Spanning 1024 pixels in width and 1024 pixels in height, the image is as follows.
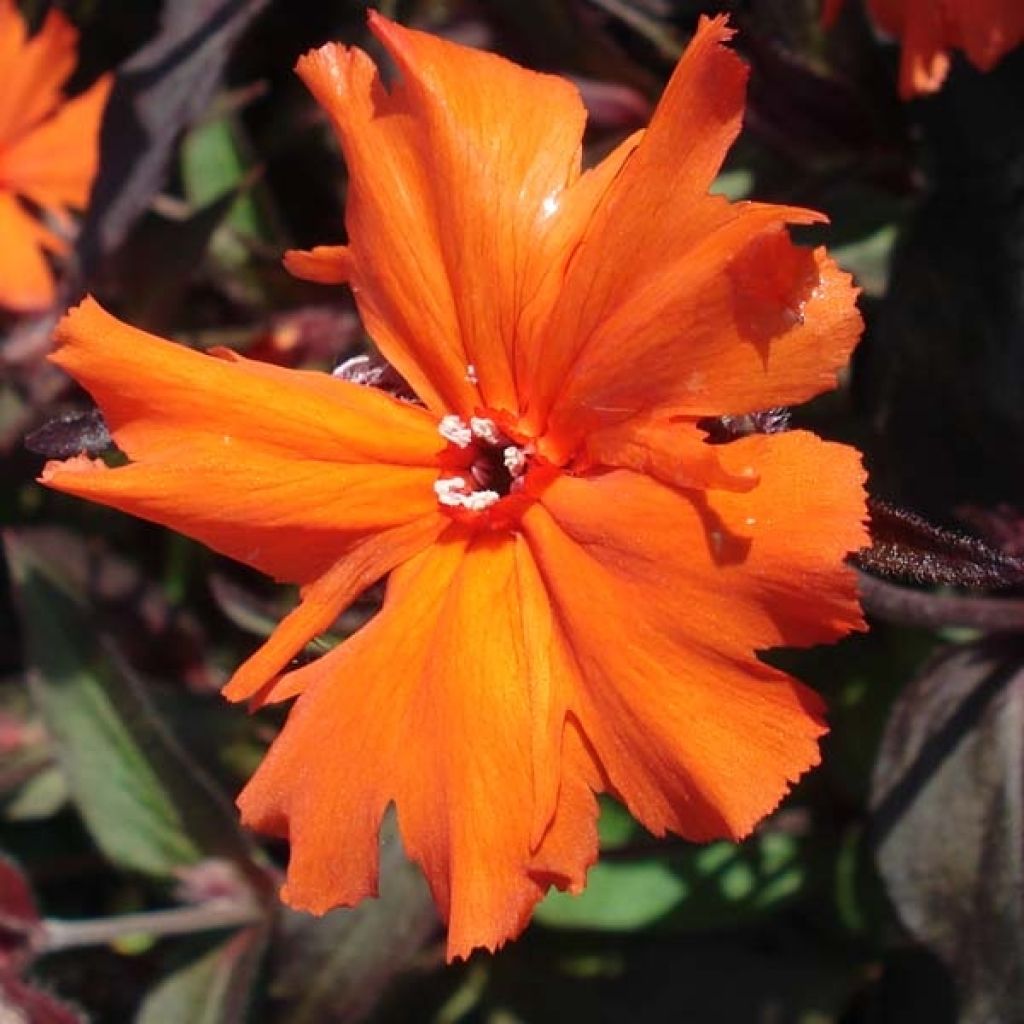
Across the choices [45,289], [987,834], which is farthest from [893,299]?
[45,289]

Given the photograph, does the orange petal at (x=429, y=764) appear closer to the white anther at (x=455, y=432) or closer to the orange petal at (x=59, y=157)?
the white anther at (x=455, y=432)

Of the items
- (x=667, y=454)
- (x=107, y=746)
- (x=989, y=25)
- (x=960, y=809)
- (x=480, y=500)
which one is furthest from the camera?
(x=107, y=746)

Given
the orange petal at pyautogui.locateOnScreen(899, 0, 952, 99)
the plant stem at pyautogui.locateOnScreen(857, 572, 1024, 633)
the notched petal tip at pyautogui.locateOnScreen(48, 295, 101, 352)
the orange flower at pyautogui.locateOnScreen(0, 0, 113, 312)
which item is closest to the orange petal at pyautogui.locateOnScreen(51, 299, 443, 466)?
the notched petal tip at pyautogui.locateOnScreen(48, 295, 101, 352)

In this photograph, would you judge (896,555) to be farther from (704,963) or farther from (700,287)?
(704,963)

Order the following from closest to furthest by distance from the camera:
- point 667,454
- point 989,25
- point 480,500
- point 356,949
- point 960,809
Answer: point 667,454 → point 480,500 → point 989,25 → point 960,809 → point 356,949

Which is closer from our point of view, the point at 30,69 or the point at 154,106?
the point at 154,106

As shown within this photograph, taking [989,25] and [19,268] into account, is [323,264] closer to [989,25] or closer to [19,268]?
[989,25]

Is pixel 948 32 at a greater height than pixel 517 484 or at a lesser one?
greater

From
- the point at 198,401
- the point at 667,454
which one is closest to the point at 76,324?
the point at 198,401
